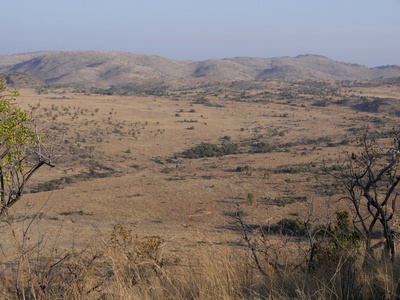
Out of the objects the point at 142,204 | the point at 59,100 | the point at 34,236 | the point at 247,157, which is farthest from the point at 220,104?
the point at 34,236

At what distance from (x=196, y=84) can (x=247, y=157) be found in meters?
66.7

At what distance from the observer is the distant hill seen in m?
126

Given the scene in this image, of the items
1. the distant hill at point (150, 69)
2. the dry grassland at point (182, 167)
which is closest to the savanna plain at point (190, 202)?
the dry grassland at point (182, 167)

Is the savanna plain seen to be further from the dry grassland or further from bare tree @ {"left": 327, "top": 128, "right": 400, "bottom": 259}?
bare tree @ {"left": 327, "top": 128, "right": 400, "bottom": 259}

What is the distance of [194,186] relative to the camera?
69.4 ft

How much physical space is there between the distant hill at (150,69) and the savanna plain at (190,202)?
73596mm

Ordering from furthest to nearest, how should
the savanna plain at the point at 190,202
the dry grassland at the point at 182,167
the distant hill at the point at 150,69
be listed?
1. the distant hill at the point at 150,69
2. the dry grassland at the point at 182,167
3. the savanna plain at the point at 190,202

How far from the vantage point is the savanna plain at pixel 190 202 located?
2754 mm

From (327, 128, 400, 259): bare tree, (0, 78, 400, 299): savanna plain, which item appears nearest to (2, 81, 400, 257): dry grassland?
(0, 78, 400, 299): savanna plain

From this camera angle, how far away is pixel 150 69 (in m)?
138

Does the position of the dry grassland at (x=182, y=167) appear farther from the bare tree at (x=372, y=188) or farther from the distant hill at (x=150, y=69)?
the distant hill at (x=150, y=69)

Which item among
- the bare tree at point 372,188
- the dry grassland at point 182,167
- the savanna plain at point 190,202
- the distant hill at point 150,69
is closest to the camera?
the savanna plain at point 190,202

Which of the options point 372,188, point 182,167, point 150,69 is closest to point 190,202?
point 182,167

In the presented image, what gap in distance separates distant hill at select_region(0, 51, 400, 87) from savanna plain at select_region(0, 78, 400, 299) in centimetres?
7360
